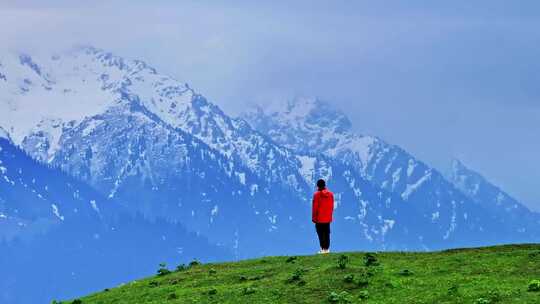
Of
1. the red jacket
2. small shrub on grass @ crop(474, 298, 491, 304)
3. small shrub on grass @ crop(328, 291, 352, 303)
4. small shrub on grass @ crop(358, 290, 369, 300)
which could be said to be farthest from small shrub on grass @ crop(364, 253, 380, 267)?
small shrub on grass @ crop(474, 298, 491, 304)

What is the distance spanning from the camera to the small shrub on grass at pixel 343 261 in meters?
50.3

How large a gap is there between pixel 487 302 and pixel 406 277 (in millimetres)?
7475

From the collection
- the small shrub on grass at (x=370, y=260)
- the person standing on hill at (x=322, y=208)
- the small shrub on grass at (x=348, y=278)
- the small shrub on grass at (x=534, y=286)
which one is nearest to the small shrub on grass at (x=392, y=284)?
the small shrub on grass at (x=348, y=278)

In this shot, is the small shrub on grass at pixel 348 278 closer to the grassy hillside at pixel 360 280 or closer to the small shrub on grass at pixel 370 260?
the grassy hillside at pixel 360 280

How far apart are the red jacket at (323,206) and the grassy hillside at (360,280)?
2.03 m

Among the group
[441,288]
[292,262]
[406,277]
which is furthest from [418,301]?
[292,262]

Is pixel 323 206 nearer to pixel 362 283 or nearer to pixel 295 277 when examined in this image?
pixel 295 277

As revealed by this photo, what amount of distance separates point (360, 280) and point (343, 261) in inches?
271

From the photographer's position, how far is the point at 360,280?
152 ft

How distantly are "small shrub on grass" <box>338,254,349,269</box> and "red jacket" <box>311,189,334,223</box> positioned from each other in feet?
8.73

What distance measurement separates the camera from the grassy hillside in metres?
43.2

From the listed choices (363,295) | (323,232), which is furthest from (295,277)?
(323,232)

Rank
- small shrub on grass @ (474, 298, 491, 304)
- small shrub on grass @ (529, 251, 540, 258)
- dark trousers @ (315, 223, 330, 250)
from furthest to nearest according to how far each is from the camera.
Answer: dark trousers @ (315, 223, 330, 250), small shrub on grass @ (529, 251, 540, 258), small shrub on grass @ (474, 298, 491, 304)

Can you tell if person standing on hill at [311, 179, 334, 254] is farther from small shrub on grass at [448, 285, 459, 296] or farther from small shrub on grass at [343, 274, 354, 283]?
small shrub on grass at [448, 285, 459, 296]
